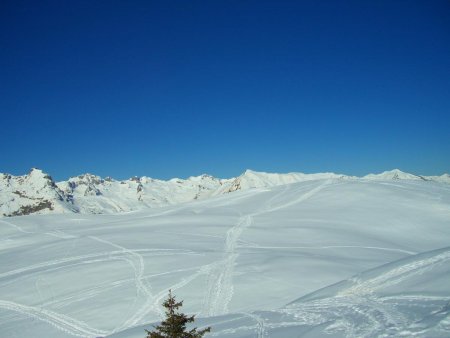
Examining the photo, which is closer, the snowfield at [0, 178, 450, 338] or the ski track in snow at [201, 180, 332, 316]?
the snowfield at [0, 178, 450, 338]

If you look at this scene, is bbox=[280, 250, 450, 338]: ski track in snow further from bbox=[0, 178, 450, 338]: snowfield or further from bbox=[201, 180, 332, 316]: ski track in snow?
bbox=[201, 180, 332, 316]: ski track in snow

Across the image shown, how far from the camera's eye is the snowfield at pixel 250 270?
37.5 ft

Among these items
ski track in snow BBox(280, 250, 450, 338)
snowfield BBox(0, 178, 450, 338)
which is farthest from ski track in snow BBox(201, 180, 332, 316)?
ski track in snow BBox(280, 250, 450, 338)

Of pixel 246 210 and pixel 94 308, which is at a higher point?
pixel 246 210

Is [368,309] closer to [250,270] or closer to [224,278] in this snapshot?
[224,278]

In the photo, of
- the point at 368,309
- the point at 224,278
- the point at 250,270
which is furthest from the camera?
the point at 250,270

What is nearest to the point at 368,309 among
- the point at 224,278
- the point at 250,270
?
the point at 224,278

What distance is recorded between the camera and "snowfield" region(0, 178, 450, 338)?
11422 mm

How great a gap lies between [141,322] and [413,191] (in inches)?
1441

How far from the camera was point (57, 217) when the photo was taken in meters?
46.9

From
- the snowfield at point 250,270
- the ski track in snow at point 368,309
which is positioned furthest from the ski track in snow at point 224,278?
the ski track in snow at point 368,309

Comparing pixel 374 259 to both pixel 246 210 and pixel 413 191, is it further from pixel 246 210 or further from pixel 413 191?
pixel 413 191

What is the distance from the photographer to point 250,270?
2042 cm

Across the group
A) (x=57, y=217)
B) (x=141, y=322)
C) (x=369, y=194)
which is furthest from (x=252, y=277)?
(x=57, y=217)
